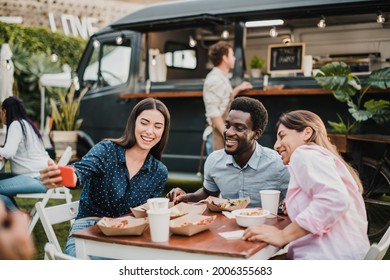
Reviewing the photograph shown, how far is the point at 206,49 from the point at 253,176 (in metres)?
4.53

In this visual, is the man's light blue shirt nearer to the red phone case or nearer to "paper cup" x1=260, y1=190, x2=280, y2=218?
"paper cup" x1=260, y1=190, x2=280, y2=218

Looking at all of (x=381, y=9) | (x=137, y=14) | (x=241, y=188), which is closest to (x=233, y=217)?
(x=241, y=188)

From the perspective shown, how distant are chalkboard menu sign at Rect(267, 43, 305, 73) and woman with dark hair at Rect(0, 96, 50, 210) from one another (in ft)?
Result: 8.08

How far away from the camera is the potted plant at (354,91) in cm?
439

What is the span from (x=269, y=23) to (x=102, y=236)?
3.90 meters

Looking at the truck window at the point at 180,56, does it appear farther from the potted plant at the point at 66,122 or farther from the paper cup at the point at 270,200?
the paper cup at the point at 270,200

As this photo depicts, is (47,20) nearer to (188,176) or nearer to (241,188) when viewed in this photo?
(188,176)

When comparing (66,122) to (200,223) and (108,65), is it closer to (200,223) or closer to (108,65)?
(108,65)

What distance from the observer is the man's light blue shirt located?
2.82 m

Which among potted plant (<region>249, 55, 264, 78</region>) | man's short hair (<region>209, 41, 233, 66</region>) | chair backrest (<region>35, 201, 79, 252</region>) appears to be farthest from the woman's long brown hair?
potted plant (<region>249, 55, 264, 78</region>)

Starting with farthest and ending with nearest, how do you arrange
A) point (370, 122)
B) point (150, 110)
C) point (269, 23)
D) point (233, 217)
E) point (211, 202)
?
point (269, 23) < point (370, 122) < point (150, 110) < point (211, 202) < point (233, 217)

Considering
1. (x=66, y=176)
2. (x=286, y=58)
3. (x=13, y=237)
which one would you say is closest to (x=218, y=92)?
(x=286, y=58)

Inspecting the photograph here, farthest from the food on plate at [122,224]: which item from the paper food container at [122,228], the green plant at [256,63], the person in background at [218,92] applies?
the green plant at [256,63]

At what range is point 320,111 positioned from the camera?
4.93 metres
